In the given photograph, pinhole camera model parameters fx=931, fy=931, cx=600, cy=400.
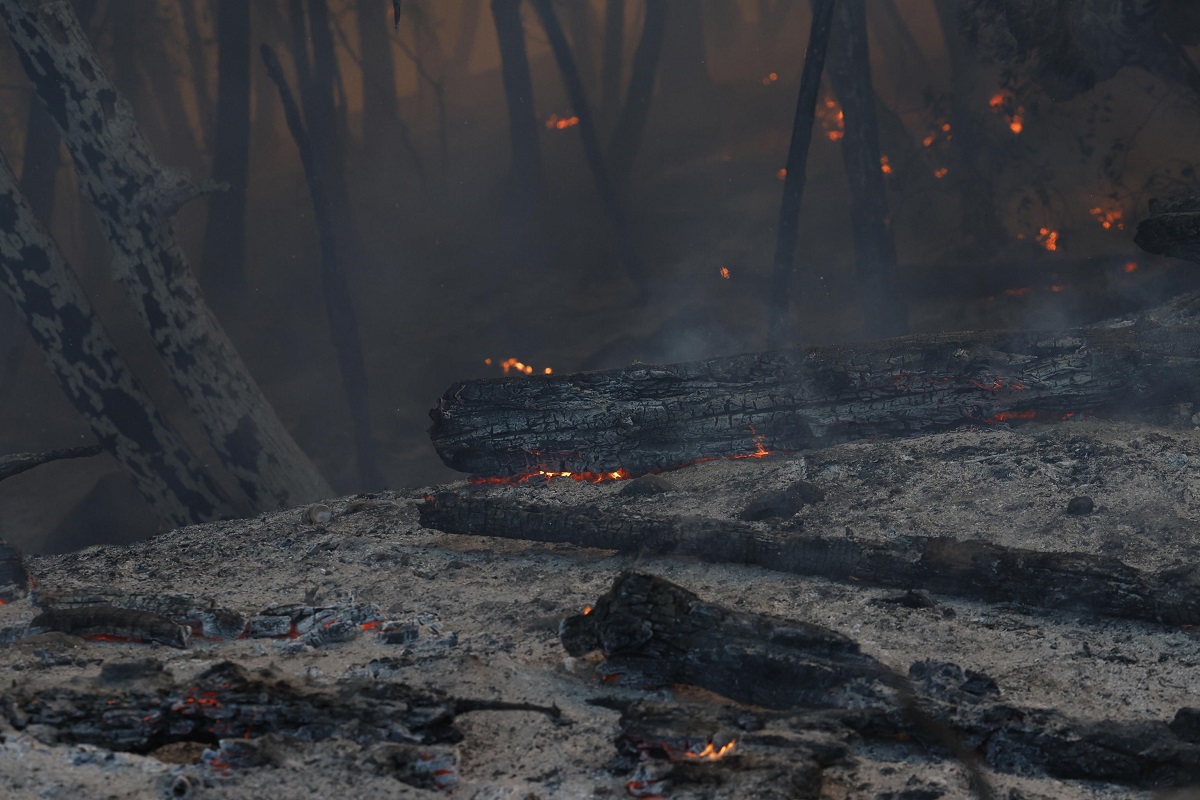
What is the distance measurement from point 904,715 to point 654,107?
1169 cm

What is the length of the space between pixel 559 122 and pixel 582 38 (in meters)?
1.22

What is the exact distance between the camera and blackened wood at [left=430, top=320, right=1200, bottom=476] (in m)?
6.07

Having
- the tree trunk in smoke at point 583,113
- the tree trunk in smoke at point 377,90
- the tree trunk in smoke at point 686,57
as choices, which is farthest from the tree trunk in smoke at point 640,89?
the tree trunk in smoke at point 377,90

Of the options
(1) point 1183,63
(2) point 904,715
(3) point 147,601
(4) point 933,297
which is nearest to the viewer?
(2) point 904,715

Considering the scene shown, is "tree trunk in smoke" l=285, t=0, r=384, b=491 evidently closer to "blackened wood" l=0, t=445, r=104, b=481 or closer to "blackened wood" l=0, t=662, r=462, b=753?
"blackened wood" l=0, t=445, r=104, b=481

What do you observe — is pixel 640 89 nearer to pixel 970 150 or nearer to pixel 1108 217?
pixel 970 150

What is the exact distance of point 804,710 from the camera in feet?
9.80

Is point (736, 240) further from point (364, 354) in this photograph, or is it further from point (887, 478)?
point (887, 478)

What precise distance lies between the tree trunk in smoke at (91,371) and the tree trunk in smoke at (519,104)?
6.19 meters

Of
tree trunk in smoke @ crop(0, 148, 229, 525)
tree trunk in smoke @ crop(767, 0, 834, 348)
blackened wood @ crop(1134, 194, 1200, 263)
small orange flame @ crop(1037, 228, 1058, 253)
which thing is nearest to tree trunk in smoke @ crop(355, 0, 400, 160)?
tree trunk in smoke @ crop(0, 148, 229, 525)

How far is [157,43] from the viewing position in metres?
12.9

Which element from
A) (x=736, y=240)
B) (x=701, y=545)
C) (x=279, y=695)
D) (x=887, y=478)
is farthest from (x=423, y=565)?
(x=736, y=240)

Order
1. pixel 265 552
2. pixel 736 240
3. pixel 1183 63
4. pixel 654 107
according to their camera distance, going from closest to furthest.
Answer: pixel 265 552 → pixel 1183 63 → pixel 736 240 → pixel 654 107

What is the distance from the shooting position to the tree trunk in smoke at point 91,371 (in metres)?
8.05
